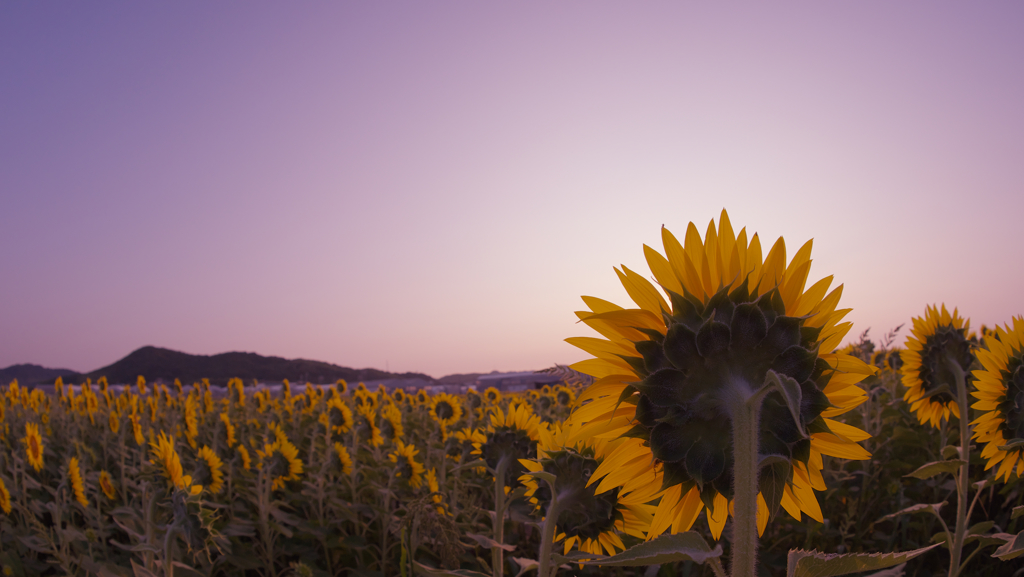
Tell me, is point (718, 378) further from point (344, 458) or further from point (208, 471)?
point (344, 458)

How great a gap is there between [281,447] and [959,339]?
18.4 feet

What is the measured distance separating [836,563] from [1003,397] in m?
2.18

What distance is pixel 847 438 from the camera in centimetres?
112

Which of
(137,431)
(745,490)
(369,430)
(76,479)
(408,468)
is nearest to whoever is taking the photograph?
(745,490)

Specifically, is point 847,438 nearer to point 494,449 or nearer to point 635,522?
point 635,522

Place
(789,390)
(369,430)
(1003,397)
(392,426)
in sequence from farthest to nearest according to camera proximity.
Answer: (392,426) < (369,430) < (1003,397) < (789,390)

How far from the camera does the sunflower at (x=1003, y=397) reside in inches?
86.0

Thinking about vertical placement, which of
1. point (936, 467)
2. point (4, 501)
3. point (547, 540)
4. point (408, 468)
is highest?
point (936, 467)

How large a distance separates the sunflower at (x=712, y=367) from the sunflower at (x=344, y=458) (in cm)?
510

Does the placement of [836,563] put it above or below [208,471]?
above

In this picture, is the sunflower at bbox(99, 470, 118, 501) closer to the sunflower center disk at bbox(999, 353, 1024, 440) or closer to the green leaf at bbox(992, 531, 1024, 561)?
the green leaf at bbox(992, 531, 1024, 561)

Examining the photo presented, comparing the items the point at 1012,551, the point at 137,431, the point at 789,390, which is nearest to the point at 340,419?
the point at 137,431

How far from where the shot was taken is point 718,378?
93 cm

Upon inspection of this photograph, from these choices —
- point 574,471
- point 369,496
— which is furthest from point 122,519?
point 574,471
